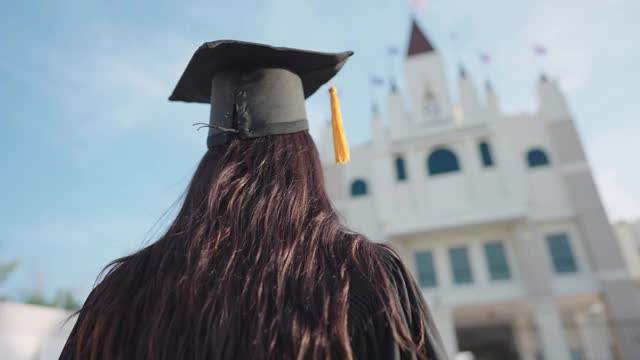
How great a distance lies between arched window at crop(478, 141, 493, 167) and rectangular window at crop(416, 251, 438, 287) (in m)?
4.05

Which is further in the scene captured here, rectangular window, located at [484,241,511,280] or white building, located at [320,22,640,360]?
rectangular window, located at [484,241,511,280]

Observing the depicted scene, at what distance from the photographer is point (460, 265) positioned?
16.0 metres

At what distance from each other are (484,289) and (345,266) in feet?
51.9

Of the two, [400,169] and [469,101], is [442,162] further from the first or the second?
[469,101]

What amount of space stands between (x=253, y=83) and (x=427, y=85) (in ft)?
58.4

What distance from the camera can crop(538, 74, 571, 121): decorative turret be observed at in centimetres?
1692

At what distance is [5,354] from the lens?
661cm

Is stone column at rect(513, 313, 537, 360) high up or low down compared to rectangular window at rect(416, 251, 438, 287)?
down

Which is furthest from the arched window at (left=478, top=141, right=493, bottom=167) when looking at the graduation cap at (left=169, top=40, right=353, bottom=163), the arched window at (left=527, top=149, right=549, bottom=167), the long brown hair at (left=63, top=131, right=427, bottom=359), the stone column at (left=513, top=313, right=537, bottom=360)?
the long brown hair at (left=63, top=131, right=427, bottom=359)

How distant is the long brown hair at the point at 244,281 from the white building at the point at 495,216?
1498cm

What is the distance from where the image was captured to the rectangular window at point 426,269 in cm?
1614

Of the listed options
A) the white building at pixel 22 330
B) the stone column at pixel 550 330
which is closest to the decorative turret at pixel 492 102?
the stone column at pixel 550 330

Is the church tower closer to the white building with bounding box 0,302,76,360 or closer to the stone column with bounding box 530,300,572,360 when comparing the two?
the stone column with bounding box 530,300,572,360

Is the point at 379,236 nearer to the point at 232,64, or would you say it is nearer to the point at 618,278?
the point at 618,278
